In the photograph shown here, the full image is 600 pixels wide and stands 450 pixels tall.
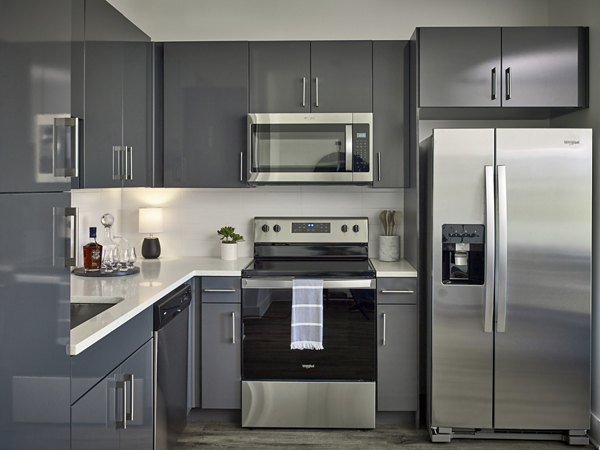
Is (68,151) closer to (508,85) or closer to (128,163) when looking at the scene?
(128,163)

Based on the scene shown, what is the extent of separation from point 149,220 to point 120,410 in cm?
184

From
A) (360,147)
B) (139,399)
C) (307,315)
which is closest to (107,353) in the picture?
(139,399)

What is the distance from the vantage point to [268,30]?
12.6 feet

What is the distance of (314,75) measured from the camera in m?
3.47

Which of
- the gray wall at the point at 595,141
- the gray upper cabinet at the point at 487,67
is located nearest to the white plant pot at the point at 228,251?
the gray upper cabinet at the point at 487,67

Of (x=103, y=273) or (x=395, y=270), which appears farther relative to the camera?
(x=395, y=270)

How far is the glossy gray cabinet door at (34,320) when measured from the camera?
3.85 ft

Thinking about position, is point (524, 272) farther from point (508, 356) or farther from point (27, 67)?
point (27, 67)

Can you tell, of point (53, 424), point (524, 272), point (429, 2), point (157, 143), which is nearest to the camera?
point (53, 424)

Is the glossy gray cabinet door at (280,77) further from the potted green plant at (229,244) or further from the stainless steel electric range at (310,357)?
the stainless steel electric range at (310,357)

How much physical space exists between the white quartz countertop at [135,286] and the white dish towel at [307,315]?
371 mm

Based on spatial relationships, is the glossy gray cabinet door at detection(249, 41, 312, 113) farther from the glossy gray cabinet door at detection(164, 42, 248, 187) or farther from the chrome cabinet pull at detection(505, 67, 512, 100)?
the chrome cabinet pull at detection(505, 67, 512, 100)

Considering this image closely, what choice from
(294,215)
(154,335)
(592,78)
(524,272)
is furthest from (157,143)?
(592,78)

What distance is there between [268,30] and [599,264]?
8.08ft
